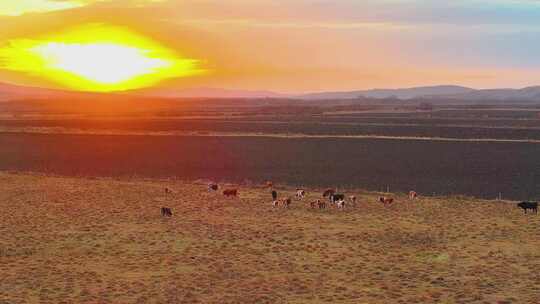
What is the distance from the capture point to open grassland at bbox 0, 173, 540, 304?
56.0ft

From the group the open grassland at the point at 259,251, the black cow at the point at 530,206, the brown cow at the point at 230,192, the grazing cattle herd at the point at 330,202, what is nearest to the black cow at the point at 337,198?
the grazing cattle herd at the point at 330,202

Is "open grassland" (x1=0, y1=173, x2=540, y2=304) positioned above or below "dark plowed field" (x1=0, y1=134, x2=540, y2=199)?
below

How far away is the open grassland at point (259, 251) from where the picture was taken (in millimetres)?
17062

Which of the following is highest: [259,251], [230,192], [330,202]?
[230,192]

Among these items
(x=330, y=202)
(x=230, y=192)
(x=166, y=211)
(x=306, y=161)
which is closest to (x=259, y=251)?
(x=166, y=211)

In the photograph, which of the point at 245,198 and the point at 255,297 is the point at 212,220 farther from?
the point at 255,297

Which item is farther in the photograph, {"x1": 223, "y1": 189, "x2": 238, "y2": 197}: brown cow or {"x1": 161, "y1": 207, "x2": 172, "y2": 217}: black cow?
{"x1": 223, "y1": 189, "x2": 238, "y2": 197}: brown cow

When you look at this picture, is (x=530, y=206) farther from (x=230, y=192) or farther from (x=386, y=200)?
(x=230, y=192)

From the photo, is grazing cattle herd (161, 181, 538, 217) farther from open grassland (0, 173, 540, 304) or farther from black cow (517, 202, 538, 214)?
open grassland (0, 173, 540, 304)

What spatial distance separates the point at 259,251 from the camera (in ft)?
71.4

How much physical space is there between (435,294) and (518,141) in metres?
54.0

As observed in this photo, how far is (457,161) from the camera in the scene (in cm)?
5044

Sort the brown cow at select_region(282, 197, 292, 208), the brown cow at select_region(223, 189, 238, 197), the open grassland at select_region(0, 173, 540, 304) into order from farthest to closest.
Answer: the brown cow at select_region(223, 189, 238, 197), the brown cow at select_region(282, 197, 292, 208), the open grassland at select_region(0, 173, 540, 304)

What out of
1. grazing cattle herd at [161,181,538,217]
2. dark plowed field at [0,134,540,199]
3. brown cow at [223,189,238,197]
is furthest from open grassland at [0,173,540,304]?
dark plowed field at [0,134,540,199]
